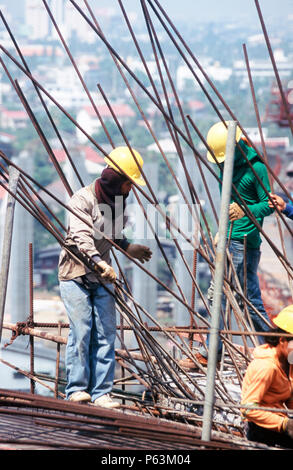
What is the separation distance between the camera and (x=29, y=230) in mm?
34719

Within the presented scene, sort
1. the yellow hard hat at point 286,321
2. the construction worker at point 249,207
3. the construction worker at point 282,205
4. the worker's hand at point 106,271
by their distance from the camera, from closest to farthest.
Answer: the yellow hard hat at point 286,321
the worker's hand at point 106,271
the construction worker at point 282,205
the construction worker at point 249,207

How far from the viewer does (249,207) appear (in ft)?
16.5

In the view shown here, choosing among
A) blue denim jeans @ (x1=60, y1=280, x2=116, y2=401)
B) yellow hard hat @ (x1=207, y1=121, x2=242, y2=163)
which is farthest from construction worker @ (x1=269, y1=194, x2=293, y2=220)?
blue denim jeans @ (x1=60, y1=280, x2=116, y2=401)

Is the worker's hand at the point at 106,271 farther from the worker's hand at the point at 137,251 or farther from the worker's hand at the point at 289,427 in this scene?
the worker's hand at the point at 289,427

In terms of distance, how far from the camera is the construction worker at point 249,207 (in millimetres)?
5012

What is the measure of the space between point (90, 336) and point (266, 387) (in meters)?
1.17

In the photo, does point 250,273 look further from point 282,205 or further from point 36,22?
point 36,22

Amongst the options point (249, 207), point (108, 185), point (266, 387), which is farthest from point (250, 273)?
point (266, 387)

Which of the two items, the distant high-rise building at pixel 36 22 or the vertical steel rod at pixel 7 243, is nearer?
the vertical steel rod at pixel 7 243

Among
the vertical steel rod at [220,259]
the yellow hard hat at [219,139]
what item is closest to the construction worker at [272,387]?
the vertical steel rod at [220,259]

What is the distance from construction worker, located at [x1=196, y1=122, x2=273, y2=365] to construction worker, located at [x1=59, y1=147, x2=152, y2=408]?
0.96 metres

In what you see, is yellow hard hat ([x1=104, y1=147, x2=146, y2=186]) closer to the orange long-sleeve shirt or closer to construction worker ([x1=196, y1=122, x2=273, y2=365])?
construction worker ([x1=196, y1=122, x2=273, y2=365])

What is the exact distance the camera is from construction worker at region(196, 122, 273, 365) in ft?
16.4

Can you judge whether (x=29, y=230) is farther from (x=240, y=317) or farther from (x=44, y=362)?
(x=240, y=317)
